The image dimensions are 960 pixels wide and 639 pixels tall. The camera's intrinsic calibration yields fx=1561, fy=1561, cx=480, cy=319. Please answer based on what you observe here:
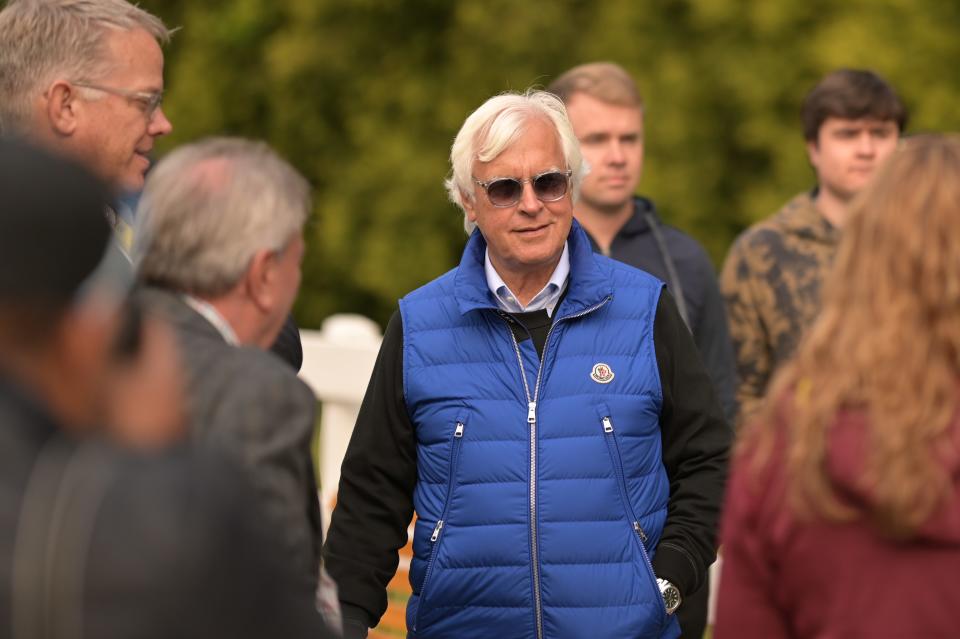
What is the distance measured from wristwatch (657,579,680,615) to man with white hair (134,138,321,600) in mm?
1227

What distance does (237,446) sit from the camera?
2.53m

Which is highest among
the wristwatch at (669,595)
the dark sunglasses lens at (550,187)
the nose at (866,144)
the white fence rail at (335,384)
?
the dark sunglasses lens at (550,187)

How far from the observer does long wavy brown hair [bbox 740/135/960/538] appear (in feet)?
7.75

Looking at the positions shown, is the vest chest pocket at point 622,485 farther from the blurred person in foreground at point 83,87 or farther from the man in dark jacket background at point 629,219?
the man in dark jacket background at point 629,219

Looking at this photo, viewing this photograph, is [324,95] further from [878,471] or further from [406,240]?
[878,471]

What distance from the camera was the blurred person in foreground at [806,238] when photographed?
5621 mm

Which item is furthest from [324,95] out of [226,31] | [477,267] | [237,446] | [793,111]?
[237,446]

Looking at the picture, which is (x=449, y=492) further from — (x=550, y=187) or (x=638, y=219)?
(x=638, y=219)

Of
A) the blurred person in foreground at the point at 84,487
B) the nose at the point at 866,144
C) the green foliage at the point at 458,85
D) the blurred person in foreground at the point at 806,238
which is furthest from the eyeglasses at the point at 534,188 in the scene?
the green foliage at the point at 458,85

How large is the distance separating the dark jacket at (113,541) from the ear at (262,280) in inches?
35.5

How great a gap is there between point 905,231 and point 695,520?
1.51 metres

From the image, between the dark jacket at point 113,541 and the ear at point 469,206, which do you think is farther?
the ear at point 469,206

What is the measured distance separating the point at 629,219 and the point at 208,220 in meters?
3.04

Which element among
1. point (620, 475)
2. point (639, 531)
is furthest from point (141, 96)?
point (639, 531)
